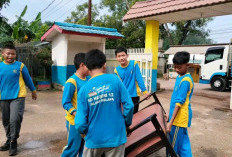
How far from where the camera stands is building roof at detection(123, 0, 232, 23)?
22.6 feet

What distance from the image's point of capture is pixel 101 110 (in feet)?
5.95

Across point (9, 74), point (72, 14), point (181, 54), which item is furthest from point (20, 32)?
point (72, 14)

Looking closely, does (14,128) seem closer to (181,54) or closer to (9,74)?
(9,74)

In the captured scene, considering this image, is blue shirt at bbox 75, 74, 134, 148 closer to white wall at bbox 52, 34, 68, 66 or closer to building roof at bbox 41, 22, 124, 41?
building roof at bbox 41, 22, 124, 41

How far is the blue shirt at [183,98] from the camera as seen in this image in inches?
98.2

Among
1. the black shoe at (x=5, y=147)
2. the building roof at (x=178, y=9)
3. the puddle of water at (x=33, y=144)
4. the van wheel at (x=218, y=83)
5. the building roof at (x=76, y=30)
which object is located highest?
the building roof at (x=178, y=9)

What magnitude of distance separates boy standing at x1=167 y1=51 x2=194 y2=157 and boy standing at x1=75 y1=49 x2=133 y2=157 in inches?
34.8

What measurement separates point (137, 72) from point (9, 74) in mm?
2212

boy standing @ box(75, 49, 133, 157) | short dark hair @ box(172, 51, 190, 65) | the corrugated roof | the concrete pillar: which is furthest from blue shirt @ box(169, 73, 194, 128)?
A: the corrugated roof

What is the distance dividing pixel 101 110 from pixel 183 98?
3.79 feet

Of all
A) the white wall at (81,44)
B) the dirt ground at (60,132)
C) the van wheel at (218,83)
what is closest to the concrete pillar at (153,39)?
the white wall at (81,44)

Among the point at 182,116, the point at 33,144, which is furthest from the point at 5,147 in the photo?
the point at 182,116

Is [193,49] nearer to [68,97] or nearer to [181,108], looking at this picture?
[181,108]

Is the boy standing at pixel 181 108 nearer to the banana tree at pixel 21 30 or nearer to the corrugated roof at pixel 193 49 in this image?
the banana tree at pixel 21 30
